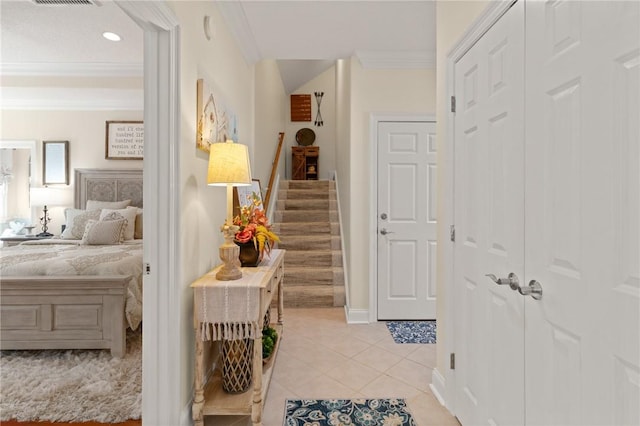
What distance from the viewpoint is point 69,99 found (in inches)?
189

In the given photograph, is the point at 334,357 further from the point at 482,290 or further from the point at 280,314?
the point at 482,290

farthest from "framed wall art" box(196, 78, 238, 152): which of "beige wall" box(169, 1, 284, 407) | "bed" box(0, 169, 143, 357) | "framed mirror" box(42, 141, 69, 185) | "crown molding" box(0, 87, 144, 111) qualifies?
→ "framed mirror" box(42, 141, 69, 185)

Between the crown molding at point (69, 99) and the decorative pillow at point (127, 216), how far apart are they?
146 centimetres

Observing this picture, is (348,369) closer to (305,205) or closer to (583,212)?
(583,212)

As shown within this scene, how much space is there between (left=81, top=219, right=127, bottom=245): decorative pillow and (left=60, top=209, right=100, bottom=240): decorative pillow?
385mm

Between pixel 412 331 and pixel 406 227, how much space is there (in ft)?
3.43

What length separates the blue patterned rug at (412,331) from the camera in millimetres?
Result: 3123

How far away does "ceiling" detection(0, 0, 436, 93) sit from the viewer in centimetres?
270

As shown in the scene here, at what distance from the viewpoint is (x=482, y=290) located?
166 cm

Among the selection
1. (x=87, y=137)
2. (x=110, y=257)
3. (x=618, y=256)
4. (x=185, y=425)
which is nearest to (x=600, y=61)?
(x=618, y=256)

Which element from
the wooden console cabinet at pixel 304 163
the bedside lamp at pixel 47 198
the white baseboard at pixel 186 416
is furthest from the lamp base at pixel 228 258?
the wooden console cabinet at pixel 304 163

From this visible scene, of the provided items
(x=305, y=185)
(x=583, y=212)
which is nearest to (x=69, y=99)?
(x=305, y=185)

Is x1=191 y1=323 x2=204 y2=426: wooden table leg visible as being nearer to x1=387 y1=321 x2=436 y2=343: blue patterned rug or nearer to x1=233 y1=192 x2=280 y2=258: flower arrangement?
Result: x1=233 y1=192 x2=280 y2=258: flower arrangement

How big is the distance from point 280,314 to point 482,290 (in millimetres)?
1973
